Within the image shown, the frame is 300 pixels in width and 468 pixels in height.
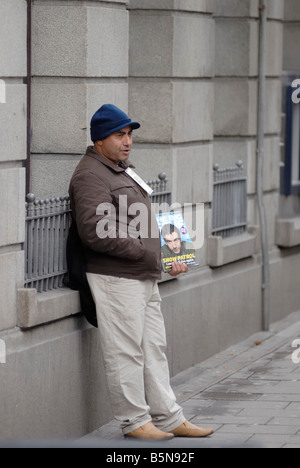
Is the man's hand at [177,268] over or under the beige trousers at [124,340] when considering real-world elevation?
over

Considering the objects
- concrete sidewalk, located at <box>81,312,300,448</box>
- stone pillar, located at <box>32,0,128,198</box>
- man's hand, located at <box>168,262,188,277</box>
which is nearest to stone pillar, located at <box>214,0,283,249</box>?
concrete sidewalk, located at <box>81,312,300,448</box>

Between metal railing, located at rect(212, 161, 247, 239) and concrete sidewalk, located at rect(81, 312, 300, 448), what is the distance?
1.11m

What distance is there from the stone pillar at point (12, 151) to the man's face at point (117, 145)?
52 centimetres

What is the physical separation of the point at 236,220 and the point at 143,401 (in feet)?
15.0

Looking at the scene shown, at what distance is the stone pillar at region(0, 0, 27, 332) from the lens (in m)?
7.15

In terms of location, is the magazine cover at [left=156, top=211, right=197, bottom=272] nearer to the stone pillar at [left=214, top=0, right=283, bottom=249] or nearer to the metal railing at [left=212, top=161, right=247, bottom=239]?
the metal railing at [left=212, top=161, right=247, bottom=239]

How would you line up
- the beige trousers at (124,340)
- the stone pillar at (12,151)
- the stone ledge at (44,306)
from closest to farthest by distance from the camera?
the stone pillar at (12,151), the stone ledge at (44,306), the beige trousers at (124,340)

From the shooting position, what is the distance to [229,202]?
11625 millimetres

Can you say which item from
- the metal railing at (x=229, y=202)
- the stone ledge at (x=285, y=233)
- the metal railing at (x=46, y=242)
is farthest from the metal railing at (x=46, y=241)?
the stone ledge at (x=285, y=233)

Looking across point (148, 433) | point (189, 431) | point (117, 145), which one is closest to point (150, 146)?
point (117, 145)

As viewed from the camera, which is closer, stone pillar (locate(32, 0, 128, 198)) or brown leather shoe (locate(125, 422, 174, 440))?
brown leather shoe (locate(125, 422, 174, 440))

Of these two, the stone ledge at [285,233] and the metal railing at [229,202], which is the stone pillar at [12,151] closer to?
the metal railing at [229,202]

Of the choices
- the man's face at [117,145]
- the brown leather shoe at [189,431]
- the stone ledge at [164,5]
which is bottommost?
the brown leather shoe at [189,431]

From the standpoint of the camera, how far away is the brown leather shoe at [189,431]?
7.77 metres
